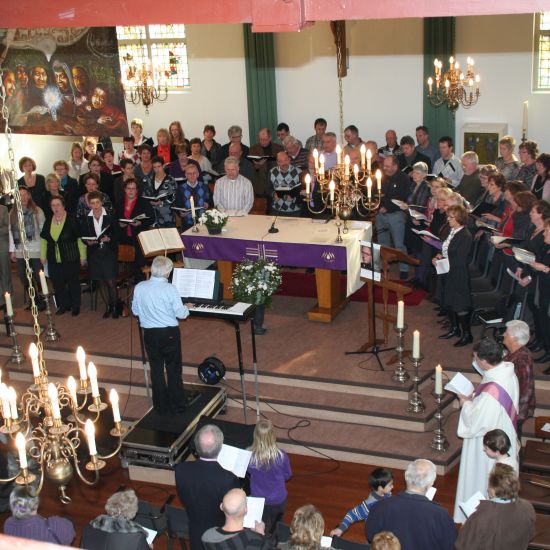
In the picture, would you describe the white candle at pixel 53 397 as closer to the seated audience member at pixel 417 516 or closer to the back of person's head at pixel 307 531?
the back of person's head at pixel 307 531

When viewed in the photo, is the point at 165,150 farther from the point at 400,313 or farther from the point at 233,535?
the point at 233,535

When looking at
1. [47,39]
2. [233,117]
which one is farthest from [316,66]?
[47,39]

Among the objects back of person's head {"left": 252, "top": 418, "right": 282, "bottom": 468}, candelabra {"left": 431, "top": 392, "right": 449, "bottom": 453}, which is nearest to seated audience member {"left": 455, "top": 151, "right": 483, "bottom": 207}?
candelabra {"left": 431, "top": 392, "right": 449, "bottom": 453}

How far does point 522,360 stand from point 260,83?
9945mm

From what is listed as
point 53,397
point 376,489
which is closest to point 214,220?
point 376,489

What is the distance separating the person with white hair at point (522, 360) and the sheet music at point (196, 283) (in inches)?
115

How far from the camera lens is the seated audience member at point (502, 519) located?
198 inches

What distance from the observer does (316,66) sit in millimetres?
15180

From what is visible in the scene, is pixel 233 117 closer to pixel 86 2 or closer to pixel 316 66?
pixel 316 66

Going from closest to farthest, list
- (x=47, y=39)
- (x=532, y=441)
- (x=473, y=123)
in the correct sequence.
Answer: (x=532, y=441) → (x=47, y=39) → (x=473, y=123)

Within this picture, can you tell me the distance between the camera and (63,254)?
10680mm

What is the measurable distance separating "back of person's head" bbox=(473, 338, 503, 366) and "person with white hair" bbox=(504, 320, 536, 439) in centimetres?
49

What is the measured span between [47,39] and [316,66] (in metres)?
4.80

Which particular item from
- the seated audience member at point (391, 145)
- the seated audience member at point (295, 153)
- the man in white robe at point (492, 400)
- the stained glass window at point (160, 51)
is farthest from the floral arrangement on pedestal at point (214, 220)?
the stained glass window at point (160, 51)
